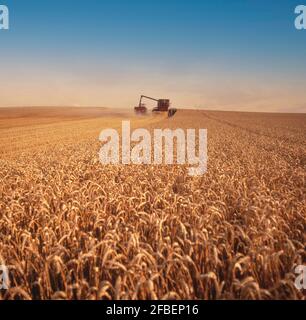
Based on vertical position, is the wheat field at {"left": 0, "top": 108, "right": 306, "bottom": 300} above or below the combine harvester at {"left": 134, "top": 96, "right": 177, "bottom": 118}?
below

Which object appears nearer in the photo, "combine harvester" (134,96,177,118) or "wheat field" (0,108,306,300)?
"wheat field" (0,108,306,300)

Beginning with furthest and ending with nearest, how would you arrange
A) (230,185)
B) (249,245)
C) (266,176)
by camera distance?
1. (266,176)
2. (230,185)
3. (249,245)

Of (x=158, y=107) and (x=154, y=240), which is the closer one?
(x=154, y=240)

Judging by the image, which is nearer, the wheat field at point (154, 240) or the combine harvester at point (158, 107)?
the wheat field at point (154, 240)

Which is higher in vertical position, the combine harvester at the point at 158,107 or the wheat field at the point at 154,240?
the combine harvester at the point at 158,107

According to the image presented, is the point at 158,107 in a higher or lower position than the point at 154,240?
higher
